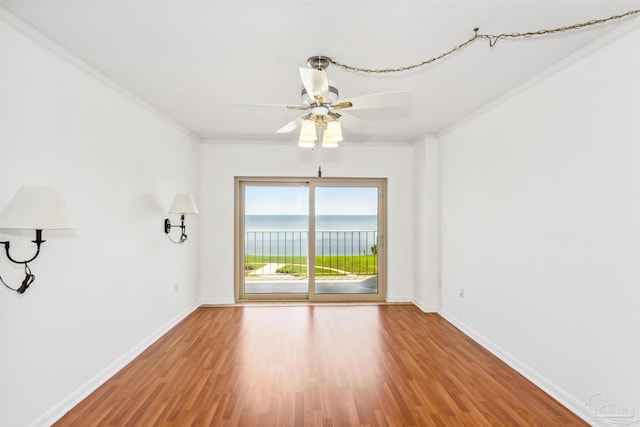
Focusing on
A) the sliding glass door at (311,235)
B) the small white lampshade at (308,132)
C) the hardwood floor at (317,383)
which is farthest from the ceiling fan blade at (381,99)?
the sliding glass door at (311,235)

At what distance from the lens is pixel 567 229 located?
2.34 metres

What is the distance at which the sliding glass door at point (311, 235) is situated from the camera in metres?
5.11

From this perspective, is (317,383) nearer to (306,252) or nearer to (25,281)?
(25,281)

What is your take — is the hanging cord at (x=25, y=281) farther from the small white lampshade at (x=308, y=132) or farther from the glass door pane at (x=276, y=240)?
the glass door pane at (x=276, y=240)

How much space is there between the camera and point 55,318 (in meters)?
A: 2.16

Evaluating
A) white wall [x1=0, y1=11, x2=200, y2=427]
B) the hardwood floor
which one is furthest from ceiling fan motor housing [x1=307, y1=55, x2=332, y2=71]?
the hardwood floor

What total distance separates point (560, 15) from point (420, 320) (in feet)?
11.2

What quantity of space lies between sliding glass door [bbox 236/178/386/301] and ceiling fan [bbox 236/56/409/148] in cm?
263

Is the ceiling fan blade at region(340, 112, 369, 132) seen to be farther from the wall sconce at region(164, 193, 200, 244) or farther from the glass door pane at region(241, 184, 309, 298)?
the glass door pane at region(241, 184, 309, 298)

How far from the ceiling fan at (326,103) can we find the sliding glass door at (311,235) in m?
2.63

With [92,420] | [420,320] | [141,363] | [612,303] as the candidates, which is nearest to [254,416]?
[92,420]

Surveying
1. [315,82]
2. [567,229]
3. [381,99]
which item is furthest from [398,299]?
[315,82]

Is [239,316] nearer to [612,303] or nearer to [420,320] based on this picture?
[420,320]

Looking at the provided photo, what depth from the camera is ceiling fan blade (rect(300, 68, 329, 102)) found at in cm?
178
